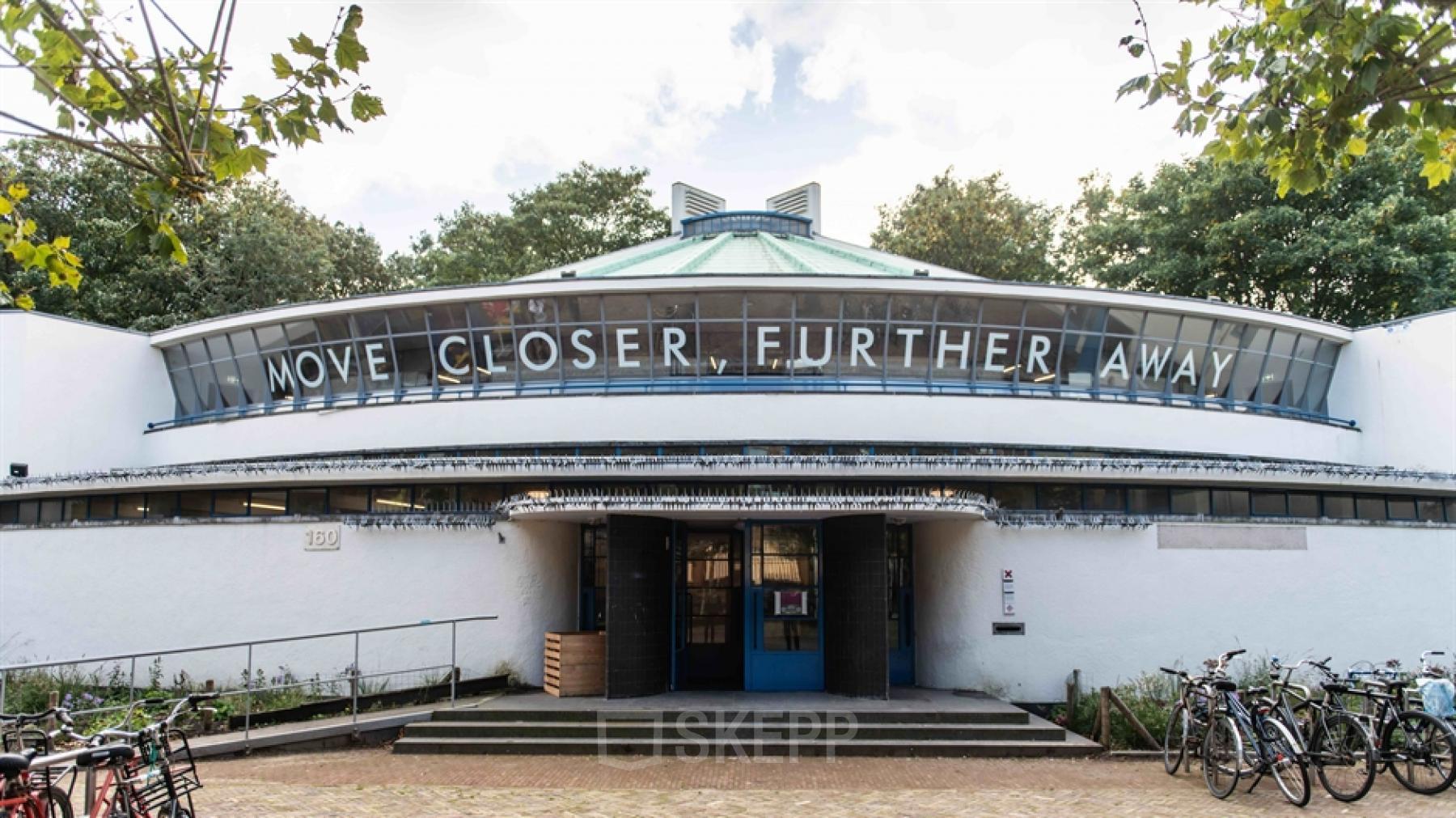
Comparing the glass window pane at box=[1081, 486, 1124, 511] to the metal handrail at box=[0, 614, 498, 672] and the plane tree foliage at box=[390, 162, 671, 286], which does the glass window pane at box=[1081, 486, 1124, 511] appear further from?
the plane tree foliage at box=[390, 162, 671, 286]

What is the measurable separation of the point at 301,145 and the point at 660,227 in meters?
35.3

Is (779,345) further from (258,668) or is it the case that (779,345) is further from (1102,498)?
(258,668)

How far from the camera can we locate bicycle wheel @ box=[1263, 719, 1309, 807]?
9344 mm

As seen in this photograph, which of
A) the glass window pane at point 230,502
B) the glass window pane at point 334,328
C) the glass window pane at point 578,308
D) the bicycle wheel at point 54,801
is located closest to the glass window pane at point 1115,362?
the glass window pane at point 578,308

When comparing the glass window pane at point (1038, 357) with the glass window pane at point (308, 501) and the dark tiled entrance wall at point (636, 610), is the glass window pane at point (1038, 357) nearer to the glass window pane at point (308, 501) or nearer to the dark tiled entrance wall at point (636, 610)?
the dark tiled entrance wall at point (636, 610)

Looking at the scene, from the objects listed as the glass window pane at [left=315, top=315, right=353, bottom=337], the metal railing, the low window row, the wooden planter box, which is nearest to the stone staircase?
the metal railing

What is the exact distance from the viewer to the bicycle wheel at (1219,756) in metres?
9.88

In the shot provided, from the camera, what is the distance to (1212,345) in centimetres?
1992

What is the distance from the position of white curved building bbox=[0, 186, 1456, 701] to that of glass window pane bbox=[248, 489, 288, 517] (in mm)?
74

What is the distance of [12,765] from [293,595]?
11269 mm

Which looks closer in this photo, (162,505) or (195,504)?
(195,504)

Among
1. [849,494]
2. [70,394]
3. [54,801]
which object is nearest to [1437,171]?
[849,494]

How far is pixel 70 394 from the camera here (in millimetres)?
21203

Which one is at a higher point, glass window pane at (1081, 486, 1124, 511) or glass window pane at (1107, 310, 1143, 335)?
glass window pane at (1107, 310, 1143, 335)
